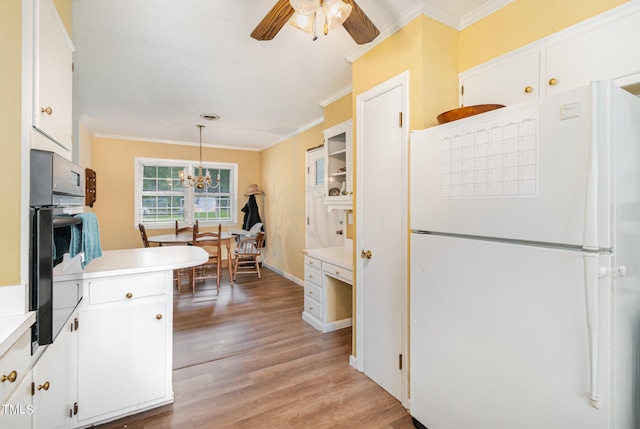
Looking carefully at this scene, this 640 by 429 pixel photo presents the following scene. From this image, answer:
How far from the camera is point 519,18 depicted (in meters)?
1.65

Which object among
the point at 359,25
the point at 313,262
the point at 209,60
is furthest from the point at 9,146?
the point at 313,262

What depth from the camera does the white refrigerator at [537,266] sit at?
3.29 feet

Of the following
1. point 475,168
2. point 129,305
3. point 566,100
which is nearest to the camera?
point 566,100

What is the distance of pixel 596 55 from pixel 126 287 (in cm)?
277

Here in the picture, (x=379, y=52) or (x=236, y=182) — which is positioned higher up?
→ (x=379, y=52)

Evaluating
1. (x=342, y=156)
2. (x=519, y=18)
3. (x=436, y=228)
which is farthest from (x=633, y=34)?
(x=342, y=156)

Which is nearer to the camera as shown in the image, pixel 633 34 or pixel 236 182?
pixel 633 34

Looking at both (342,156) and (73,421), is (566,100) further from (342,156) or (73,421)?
(73,421)

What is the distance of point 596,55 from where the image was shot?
1.38m

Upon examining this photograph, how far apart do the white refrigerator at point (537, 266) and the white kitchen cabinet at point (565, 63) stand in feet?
1.27

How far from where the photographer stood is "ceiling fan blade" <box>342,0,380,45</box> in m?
1.40

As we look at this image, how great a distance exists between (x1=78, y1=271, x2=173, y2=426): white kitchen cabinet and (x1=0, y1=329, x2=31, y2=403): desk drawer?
2.33 feet

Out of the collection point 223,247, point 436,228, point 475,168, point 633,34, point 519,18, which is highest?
point 519,18

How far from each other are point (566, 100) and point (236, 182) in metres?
5.84
